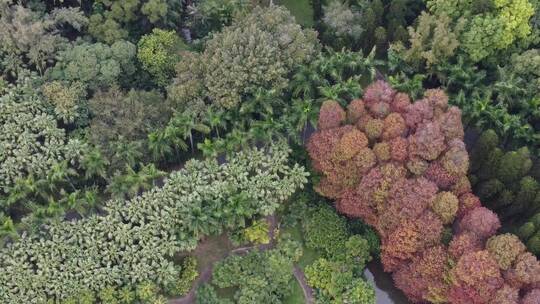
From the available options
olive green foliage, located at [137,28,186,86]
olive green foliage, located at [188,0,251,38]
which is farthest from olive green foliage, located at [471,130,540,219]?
olive green foliage, located at [137,28,186,86]

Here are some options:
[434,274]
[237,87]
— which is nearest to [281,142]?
[237,87]

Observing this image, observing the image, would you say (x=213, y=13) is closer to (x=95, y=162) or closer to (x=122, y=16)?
(x=122, y=16)

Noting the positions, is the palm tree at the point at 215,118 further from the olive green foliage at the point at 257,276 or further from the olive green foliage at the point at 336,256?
the olive green foliage at the point at 257,276

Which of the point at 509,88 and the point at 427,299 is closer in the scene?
the point at 427,299

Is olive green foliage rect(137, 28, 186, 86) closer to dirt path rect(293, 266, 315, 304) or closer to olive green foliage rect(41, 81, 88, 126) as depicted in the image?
olive green foliage rect(41, 81, 88, 126)

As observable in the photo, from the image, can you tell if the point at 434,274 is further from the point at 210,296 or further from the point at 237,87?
the point at 237,87

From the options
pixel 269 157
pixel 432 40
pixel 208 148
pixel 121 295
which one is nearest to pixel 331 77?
pixel 432 40

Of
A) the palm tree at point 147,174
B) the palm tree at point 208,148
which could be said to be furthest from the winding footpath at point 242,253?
the palm tree at point 147,174
